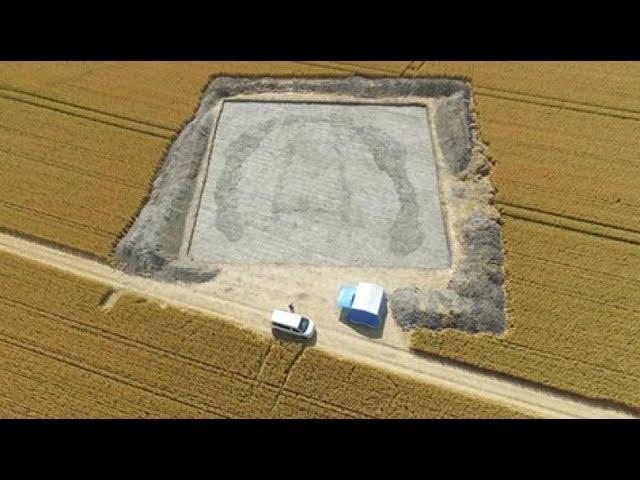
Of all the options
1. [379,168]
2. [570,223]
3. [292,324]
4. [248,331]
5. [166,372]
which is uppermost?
[570,223]

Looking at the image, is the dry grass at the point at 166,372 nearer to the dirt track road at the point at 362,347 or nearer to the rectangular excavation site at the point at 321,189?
the dirt track road at the point at 362,347

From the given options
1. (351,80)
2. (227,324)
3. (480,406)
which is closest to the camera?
(480,406)

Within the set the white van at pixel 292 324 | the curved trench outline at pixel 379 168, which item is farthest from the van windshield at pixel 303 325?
the curved trench outline at pixel 379 168

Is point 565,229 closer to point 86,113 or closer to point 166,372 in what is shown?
point 166,372

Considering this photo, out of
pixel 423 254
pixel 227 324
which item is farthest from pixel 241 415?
pixel 423 254

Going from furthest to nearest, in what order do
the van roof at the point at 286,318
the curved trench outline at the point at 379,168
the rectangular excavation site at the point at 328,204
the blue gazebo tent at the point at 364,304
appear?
1. the curved trench outline at the point at 379,168
2. the rectangular excavation site at the point at 328,204
3. the blue gazebo tent at the point at 364,304
4. the van roof at the point at 286,318

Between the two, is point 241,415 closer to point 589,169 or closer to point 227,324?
point 227,324

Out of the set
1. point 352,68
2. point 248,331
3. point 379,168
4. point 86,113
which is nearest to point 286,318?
point 248,331
